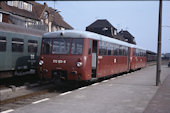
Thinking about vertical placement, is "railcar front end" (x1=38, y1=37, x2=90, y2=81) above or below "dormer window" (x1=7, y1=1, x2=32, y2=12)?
below

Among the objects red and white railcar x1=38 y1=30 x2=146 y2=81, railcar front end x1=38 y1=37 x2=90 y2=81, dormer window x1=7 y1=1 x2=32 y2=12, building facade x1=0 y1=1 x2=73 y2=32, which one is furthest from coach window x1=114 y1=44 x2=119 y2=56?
dormer window x1=7 y1=1 x2=32 y2=12

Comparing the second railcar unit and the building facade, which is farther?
the building facade

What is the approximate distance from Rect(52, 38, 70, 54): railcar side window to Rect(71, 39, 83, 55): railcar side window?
0.27 metres

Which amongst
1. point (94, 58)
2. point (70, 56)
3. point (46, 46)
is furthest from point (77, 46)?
point (46, 46)

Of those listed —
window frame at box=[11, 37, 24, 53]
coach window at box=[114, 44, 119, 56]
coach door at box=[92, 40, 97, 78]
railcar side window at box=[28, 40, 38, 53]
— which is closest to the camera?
coach door at box=[92, 40, 97, 78]

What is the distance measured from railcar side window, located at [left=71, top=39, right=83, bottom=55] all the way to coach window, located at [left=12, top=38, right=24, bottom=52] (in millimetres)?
4162

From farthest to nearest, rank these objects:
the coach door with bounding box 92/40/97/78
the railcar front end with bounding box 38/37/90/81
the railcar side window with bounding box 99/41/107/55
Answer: the railcar side window with bounding box 99/41/107/55 → the coach door with bounding box 92/40/97/78 → the railcar front end with bounding box 38/37/90/81

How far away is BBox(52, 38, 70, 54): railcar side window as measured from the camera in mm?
11656

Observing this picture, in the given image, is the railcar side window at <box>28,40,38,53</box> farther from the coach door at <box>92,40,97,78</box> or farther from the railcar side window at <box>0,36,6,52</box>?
the coach door at <box>92,40,97,78</box>

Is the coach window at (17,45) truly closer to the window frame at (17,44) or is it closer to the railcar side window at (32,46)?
the window frame at (17,44)

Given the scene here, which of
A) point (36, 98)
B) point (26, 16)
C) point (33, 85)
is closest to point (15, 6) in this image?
point (26, 16)

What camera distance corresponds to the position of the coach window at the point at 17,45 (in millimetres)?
13758

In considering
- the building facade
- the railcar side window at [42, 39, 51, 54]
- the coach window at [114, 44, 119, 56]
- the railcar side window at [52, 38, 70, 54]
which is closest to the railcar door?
the railcar side window at [52, 38, 70, 54]

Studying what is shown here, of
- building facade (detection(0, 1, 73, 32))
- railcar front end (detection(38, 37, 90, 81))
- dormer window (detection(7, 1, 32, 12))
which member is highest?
dormer window (detection(7, 1, 32, 12))
